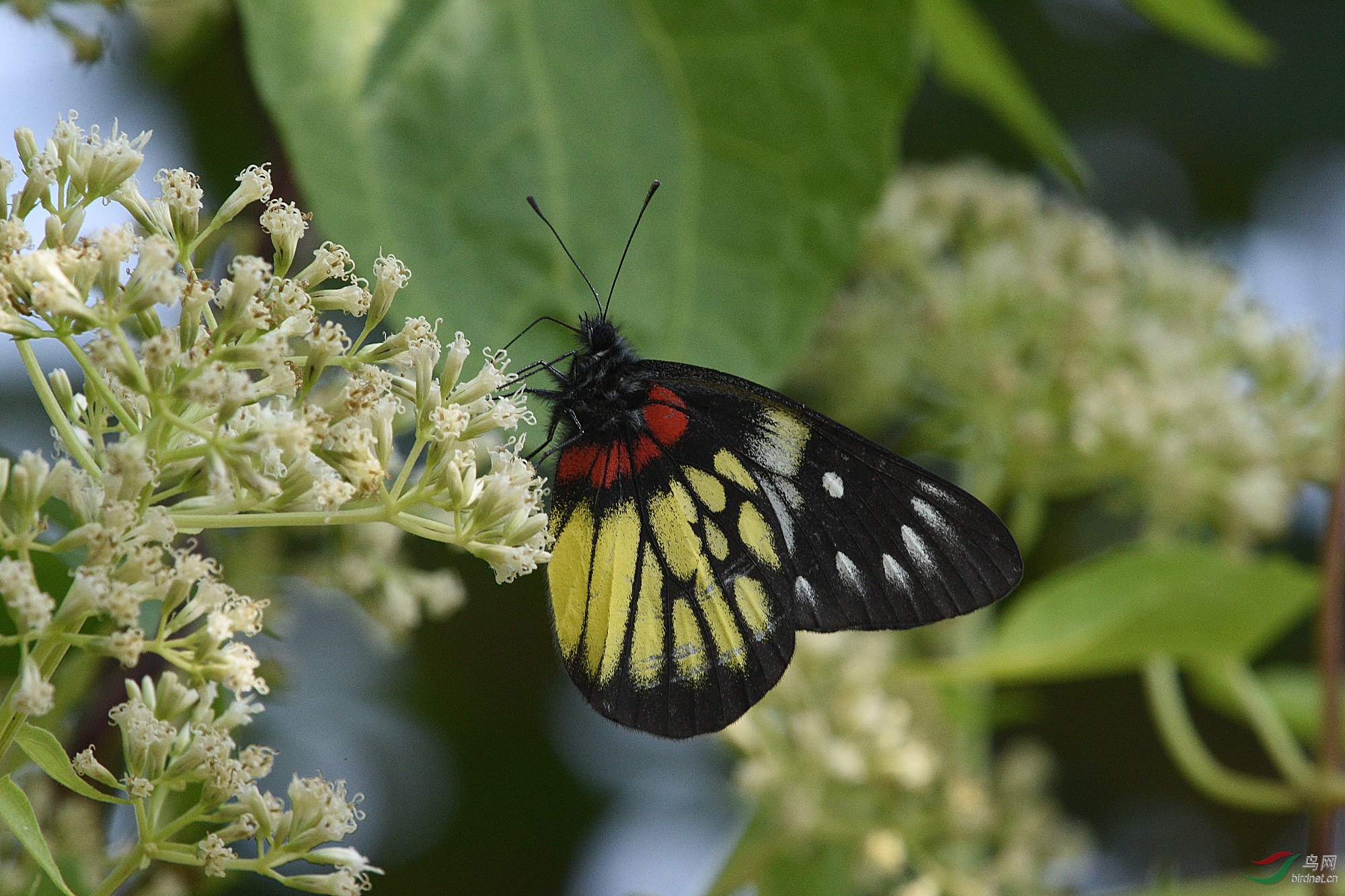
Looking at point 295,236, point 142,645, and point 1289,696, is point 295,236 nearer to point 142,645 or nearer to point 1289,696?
point 142,645

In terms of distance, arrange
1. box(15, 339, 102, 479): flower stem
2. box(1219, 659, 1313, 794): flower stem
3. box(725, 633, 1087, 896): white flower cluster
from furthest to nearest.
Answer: box(1219, 659, 1313, 794): flower stem
box(725, 633, 1087, 896): white flower cluster
box(15, 339, 102, 479): flower stem

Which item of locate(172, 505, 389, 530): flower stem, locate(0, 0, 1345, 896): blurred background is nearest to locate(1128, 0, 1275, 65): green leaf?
locate(0, 0, 1345, 896): blurred background

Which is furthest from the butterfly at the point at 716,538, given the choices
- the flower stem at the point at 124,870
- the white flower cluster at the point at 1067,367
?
the white flower cluster at the point at 1067,367

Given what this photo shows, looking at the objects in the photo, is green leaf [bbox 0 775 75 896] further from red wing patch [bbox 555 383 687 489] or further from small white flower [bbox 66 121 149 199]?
red wing patch [bbox 555 383 687 489]

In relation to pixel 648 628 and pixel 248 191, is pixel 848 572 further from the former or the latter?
pixel 248 191

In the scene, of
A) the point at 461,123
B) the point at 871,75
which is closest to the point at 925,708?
the point at 871,75

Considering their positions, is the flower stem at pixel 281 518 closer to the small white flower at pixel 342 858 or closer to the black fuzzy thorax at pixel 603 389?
the small white flower at pixel 342 858
